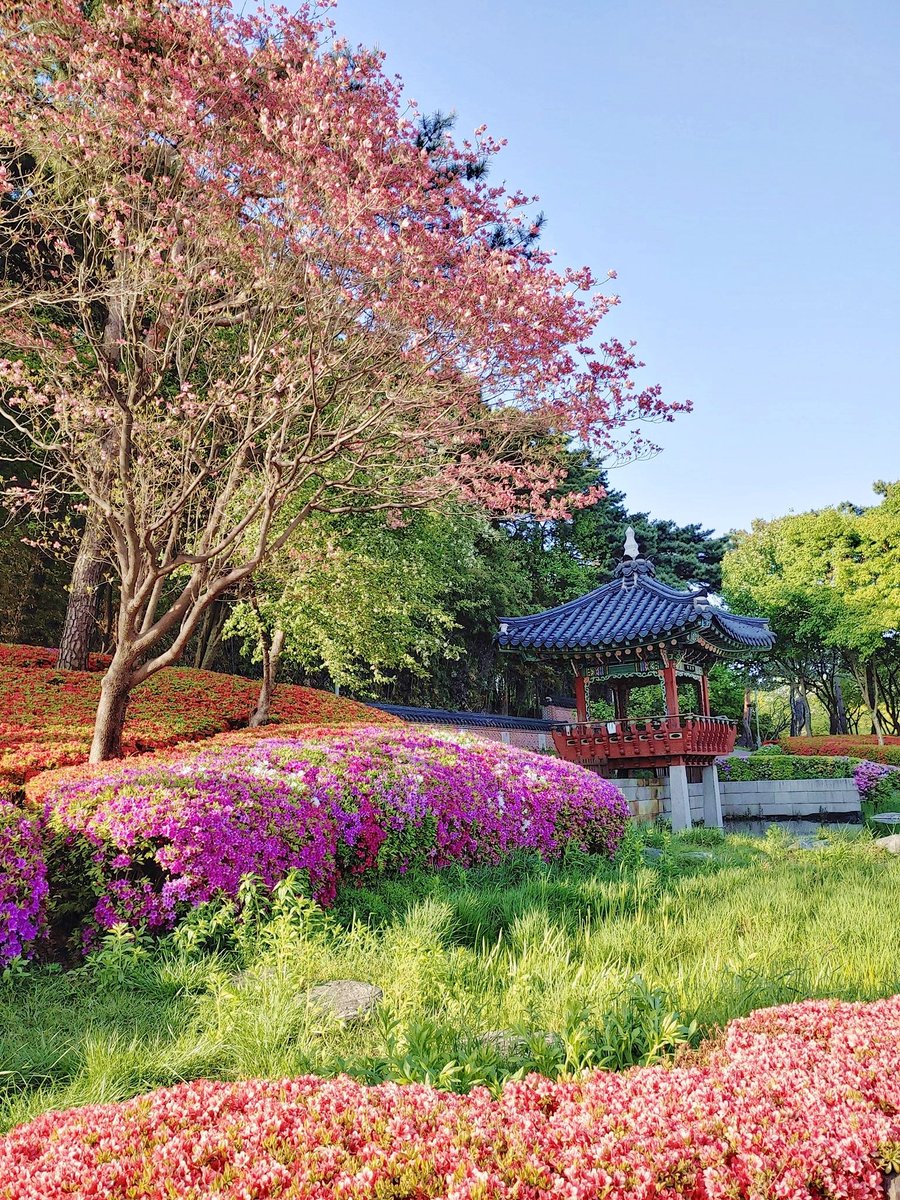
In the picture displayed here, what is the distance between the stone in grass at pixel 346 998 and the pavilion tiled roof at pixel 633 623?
36.9ft

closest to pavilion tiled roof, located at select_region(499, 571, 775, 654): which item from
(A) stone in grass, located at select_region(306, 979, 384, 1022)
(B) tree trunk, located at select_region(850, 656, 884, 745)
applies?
(A) stone in grass, located at select_region(306, 979, 384, 1022)

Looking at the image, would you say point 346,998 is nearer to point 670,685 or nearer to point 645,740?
point 645,740

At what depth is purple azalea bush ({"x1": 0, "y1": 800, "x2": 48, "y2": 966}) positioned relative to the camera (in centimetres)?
487

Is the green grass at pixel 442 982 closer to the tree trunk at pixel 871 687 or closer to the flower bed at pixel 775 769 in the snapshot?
the flower bed at pixel 775 769

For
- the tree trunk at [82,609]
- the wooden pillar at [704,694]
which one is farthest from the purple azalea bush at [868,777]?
the tree trunk at [82,609]

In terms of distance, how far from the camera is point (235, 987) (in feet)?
14.0

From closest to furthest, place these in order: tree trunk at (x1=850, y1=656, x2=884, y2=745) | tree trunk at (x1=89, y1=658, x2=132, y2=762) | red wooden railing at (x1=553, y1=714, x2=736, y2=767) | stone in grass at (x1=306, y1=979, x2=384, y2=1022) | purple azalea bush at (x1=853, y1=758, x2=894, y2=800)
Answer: stone in grass at (x1=306, y1=979, x2=384, y2=1022) → tree trunk at (x1=89, y1=658, x2=132, y2=762) → red wooden railing at (x1=553, y1=714, x2=736, y2=767) → purple azalea bush at (x1=853, y1=758, x2=894, y2=800) → tree trunk at (x1=850, y1=656, x2=884, y2=745)

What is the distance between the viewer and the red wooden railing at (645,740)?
14.6 metres

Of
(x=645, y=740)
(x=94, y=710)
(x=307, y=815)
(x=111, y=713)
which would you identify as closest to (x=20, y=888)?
(x=307, y=815)

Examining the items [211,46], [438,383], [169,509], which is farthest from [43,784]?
[211,46]

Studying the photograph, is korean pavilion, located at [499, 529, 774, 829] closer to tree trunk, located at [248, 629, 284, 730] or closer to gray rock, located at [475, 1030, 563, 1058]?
tree trunk, located at [248, 629, 284, 730]

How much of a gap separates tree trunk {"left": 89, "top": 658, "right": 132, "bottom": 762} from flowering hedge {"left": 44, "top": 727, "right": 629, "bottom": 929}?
61 centimetres

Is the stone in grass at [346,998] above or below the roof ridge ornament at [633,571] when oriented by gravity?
below

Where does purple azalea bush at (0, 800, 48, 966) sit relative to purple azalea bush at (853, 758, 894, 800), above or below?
below
